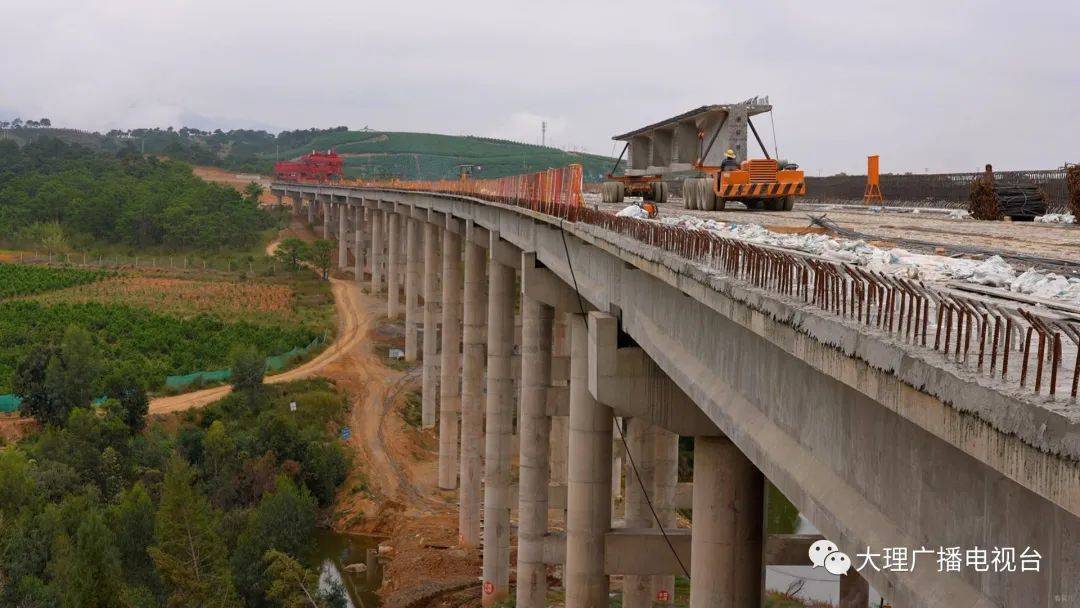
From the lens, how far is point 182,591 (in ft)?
95.3

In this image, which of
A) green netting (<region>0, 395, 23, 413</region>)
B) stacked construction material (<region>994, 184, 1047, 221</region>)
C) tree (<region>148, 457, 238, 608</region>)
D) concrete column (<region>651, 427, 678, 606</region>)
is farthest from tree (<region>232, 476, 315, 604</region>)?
stacked construction material (<region>994, 184, 1047, 221</region>)

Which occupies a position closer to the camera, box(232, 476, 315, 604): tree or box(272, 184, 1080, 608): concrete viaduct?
box(272, 184, 1080, 608): concrete viaduct

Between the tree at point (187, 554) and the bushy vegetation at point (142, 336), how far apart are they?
2783 centimetres

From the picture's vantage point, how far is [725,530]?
1388 cm

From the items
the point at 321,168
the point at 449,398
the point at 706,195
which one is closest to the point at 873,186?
the point at 706,195

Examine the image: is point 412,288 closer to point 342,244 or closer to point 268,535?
point 342,244

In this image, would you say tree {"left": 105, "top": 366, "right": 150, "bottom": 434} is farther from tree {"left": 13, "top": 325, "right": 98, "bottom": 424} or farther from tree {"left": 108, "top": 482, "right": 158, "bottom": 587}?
tree {"left": 108, "top": 482, "right": 158, "bottom": 587}

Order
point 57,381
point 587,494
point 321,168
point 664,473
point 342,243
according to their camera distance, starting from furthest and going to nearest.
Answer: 1. point 321,168
2. point 342,243
3. point 57,381
4. point 664,473
5. point 587,494

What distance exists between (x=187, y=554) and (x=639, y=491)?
38.8ft

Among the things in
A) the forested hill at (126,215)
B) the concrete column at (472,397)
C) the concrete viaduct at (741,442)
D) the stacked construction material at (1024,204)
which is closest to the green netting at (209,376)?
the concrete column at (472,397)

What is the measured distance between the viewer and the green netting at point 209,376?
168ft

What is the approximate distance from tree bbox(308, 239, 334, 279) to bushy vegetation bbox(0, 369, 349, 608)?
134ft

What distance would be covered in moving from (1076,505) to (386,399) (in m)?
54.8

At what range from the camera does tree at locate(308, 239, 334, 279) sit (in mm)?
92250
